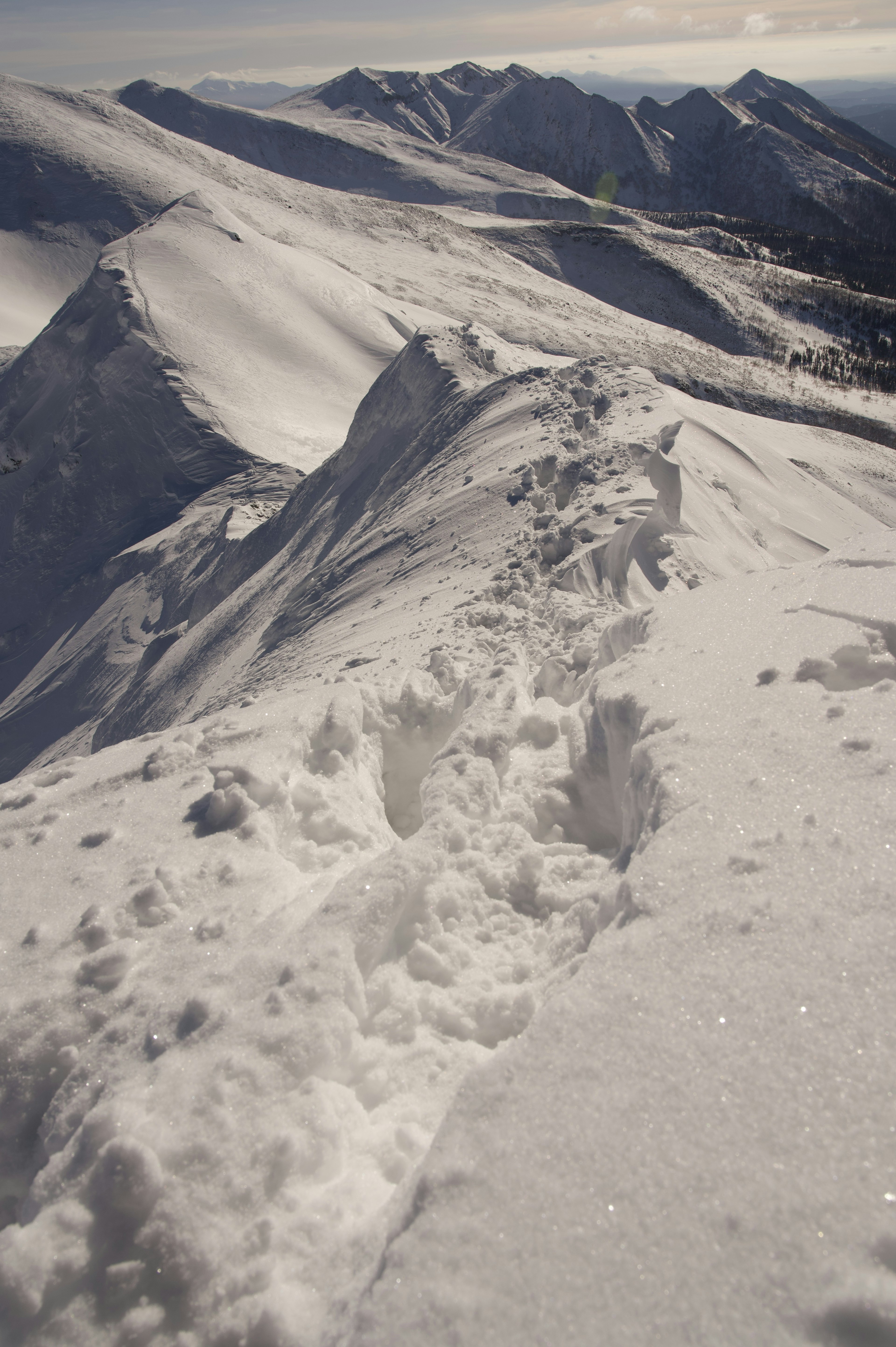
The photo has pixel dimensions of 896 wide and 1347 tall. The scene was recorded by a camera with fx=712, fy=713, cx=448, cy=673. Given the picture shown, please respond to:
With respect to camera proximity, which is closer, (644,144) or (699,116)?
(644,144)

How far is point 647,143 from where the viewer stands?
87.2 m

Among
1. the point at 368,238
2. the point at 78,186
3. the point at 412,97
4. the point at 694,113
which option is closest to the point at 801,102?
the point at 694,113

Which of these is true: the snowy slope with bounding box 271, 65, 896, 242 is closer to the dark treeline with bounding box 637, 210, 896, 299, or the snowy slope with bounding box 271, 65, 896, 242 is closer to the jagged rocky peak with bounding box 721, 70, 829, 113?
the dark treeline with bounding box 637, 210, 896, 299

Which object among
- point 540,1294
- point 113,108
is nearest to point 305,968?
point 540,1294

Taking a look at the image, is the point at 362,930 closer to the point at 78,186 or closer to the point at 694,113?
the point at 78,186

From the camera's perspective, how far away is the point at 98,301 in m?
15.7

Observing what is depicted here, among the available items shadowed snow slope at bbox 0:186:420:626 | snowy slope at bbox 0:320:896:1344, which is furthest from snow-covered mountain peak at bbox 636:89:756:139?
snowy slope at bbox 0:320:896:1344

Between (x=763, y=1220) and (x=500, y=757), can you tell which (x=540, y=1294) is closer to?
(x=763, y=1220)

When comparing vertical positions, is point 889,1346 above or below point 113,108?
below

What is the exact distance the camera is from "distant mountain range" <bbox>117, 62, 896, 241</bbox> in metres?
77.0

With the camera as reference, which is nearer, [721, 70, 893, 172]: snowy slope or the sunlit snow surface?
the sunlit snow surface

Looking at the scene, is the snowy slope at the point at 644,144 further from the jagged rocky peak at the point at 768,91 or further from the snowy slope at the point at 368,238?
the snowy slope at the point at 368,238

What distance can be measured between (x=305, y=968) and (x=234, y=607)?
331 inches

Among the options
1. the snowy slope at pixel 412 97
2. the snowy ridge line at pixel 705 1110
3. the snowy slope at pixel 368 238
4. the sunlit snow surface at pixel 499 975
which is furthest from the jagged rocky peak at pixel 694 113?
the snowy ridge line at pixel 705 1110
